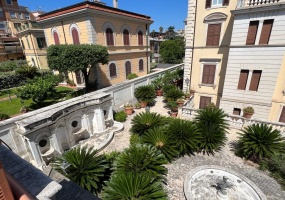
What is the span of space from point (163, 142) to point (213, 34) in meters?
10.4

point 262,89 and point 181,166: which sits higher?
point 262,89

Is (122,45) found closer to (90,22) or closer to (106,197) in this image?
(90,22)

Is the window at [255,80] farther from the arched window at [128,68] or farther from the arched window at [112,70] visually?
the arched window at [128,68]

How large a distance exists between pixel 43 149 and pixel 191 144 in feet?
24.2

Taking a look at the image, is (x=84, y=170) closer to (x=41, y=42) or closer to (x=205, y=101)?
(x=205, y=101)

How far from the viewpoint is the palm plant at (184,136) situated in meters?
8.06

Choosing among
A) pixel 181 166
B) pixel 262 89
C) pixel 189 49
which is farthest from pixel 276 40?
pixel 181 166

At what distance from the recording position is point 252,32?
10969mm

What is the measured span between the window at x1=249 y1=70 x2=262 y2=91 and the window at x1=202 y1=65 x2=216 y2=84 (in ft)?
9.91

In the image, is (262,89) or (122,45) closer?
(262,89)

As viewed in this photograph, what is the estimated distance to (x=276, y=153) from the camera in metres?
7.36

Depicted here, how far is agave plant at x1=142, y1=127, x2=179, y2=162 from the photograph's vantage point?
773 cm

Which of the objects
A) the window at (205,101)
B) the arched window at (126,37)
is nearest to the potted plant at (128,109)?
the window at (205,101)

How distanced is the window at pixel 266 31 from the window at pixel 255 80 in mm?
2086
